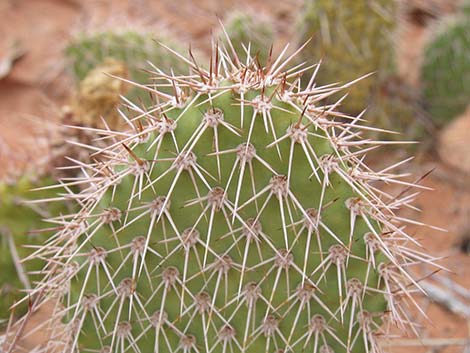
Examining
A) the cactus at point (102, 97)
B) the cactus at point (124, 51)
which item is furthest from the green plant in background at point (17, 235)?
the cactus at point (124, 51)

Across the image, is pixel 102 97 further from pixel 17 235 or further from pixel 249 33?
pixel 249 33

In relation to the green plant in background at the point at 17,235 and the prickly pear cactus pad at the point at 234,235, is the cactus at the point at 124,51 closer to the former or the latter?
the green plant in background at the point at 17,235

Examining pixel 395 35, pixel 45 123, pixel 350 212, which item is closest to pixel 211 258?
pixel 350 212

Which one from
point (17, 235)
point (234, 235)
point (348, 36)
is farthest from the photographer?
point (348, 36)

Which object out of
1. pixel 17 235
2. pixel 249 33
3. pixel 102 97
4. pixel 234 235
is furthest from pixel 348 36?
pixel 234 235

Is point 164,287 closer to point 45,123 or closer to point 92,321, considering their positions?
point 92,321

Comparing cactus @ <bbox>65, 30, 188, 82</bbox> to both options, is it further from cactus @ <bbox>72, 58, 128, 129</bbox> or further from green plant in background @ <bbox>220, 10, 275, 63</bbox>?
cactus @ <bbox>72, 58, 128, 129</bbox>

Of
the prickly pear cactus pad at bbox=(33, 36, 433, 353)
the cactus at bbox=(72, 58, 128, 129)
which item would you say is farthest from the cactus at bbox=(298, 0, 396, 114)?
the prickly pear cactus pad at bbox=(33, 36, 433, 353)
